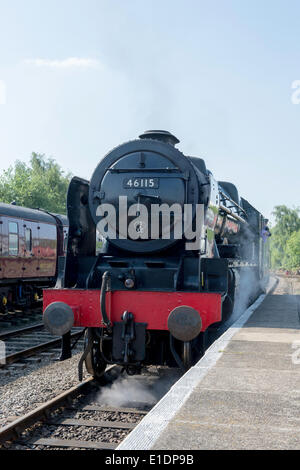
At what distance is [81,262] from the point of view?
6.52 meters

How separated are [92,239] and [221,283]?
207 centimetres

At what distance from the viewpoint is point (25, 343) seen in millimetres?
8734

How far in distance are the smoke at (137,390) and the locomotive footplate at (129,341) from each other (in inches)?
16.5

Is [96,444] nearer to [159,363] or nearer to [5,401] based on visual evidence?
[5,401]

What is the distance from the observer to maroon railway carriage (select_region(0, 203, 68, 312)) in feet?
41.1

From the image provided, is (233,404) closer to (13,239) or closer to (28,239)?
(13,239)

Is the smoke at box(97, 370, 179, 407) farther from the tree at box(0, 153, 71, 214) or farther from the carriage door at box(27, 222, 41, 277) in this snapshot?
the tree at box(0, 153, 71, 214)

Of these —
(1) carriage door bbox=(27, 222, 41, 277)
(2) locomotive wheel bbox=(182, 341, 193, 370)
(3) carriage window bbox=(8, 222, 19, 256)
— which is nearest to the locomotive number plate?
(2) locomotive wheel bbox=(182, 341, 193, 370)

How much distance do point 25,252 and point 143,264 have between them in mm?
7965

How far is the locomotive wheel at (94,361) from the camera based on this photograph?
602cm

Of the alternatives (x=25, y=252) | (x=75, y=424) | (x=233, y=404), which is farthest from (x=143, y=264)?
(x=25, y=252)

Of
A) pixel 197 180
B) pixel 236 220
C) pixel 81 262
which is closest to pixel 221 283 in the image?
pixel 197 180

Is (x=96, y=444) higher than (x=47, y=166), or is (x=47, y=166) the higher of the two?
(x=47, y=166)

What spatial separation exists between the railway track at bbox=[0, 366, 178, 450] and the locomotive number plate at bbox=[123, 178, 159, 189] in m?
2.54
